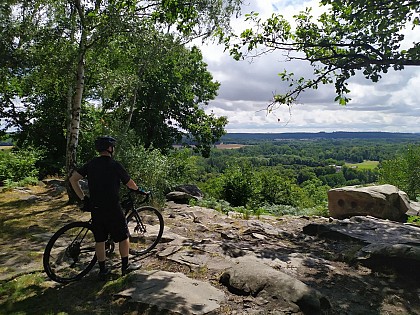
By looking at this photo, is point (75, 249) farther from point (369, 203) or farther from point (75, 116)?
point (369, 203)

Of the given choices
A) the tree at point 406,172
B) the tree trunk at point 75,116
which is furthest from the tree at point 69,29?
the tree at point 406,172

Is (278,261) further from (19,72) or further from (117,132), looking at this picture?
(19,72)

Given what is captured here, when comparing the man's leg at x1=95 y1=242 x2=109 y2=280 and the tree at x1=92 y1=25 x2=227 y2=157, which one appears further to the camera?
the tree at x1=92 y1=25 x2=227 y2=157

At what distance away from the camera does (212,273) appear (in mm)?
6133

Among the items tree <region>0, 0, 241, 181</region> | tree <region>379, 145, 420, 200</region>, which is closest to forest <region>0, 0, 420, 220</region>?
tree <region>0, 0, 241, 181</region>

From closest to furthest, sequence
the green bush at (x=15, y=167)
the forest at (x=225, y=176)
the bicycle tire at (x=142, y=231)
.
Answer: the bicycle tire at (x=142, y=231) < the forest at (x=225, y=176) < the green bush at (x=15, y=167)

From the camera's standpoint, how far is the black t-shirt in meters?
5.53

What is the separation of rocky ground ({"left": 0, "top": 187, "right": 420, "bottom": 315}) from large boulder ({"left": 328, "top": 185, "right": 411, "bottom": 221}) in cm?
348

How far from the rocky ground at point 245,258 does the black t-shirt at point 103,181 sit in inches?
58.9

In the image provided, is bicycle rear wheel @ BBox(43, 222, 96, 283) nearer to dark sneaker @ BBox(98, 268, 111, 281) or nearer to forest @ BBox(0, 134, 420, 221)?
dark sneaker @ BBox(98, 268, 111, 281)

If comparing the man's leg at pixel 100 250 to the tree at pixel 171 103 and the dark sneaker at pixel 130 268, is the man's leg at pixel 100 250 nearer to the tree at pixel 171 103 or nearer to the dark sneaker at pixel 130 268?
the dark sneaker at pixel 130 268

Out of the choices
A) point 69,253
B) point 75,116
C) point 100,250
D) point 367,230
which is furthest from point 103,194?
point 367,230

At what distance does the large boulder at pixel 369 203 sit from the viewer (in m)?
13.4

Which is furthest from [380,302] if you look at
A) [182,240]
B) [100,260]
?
[100,260]
